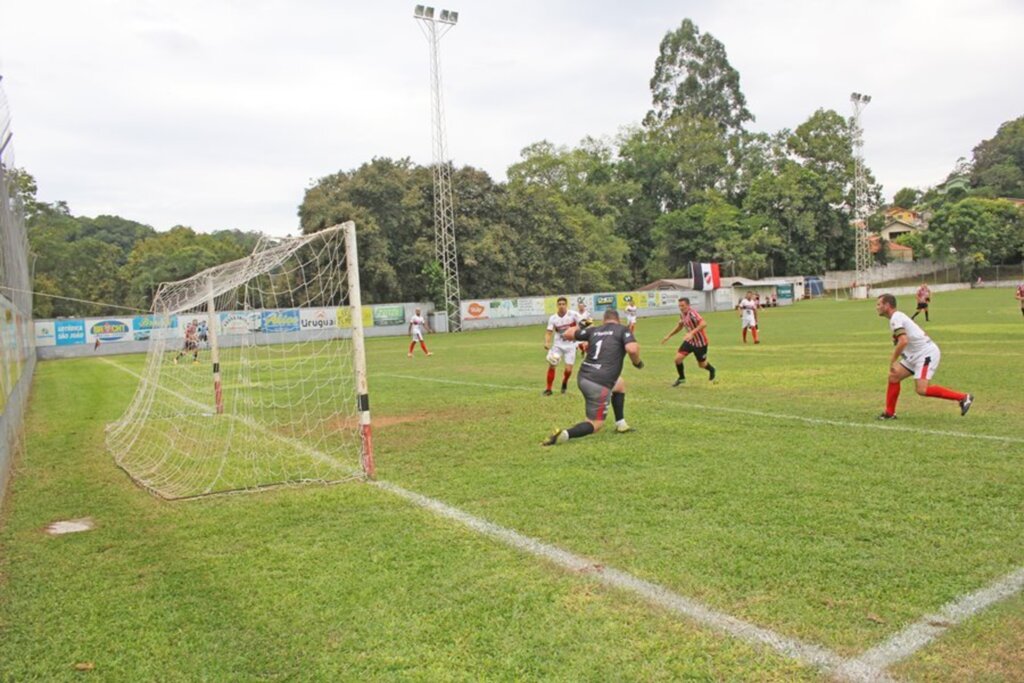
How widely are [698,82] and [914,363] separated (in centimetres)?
8649

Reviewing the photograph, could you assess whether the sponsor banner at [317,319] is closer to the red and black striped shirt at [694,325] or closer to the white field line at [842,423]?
the red and black striped shirt at [694,325]

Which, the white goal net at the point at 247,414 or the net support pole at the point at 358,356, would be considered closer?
the net support pole at the point at 358,356

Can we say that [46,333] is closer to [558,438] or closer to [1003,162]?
[558,438]

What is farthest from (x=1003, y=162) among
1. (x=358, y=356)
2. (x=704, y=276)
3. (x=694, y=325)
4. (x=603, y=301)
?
(x=358, y=356)

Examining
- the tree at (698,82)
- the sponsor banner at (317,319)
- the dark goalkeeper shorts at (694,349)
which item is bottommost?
the dark goalkeeper shorts at (694,349)

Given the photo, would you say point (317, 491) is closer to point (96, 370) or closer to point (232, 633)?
point (232, 633)

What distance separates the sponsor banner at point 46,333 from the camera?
110 feet

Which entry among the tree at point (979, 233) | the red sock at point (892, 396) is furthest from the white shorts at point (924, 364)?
the tree at point (979, 233)

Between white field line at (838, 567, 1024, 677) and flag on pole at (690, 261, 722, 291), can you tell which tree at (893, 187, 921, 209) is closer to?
flag on pole at (690, 261, 722, 291)

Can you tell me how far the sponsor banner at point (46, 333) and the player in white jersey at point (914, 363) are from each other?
120 feet

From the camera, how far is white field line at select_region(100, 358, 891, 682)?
3.33 m

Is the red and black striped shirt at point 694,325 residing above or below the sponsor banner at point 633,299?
below

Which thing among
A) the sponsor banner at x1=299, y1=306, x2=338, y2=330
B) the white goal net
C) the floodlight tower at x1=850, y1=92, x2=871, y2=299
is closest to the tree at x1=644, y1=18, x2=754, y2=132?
the floodlight tower at x1=850, y1=92, x2=871, y2=299

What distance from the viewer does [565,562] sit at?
476cm
